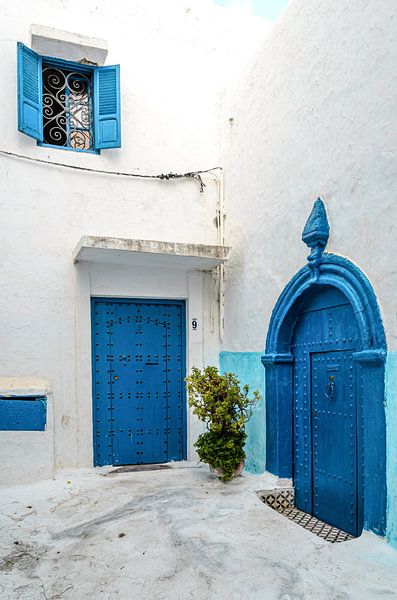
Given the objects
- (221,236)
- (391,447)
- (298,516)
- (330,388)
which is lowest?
(298,516)

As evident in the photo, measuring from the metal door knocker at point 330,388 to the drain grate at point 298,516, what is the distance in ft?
3.77

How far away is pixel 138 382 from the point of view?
6.86 metres

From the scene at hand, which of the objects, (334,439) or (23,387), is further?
(23,387)

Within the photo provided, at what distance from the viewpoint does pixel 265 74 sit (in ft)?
19.6

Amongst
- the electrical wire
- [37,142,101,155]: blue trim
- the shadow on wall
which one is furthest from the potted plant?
[37,142,101,155]: blue trim

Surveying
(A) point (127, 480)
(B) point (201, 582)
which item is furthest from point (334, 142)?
(A) point (127, 480)

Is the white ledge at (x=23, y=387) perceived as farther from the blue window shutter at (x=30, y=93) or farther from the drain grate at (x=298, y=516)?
the blue window shutter at (x=30, y=93)

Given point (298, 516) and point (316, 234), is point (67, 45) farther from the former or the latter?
point (298, 516)

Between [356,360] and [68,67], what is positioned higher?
[68,67]

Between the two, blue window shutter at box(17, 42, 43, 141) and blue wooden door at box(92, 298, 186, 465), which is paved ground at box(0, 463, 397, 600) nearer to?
blue wooden door at box(92, 298, 186, 465)

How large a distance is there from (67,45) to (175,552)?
5.66 m

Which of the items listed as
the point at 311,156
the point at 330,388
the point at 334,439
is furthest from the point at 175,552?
the point at 311,156

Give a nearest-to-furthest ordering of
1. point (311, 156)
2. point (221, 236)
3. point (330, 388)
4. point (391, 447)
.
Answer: point (391, 447) → point (330, 388) → point (311, 156) → point (221, 236)

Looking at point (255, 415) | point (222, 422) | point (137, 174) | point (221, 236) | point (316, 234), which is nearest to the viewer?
point (316, 234)
